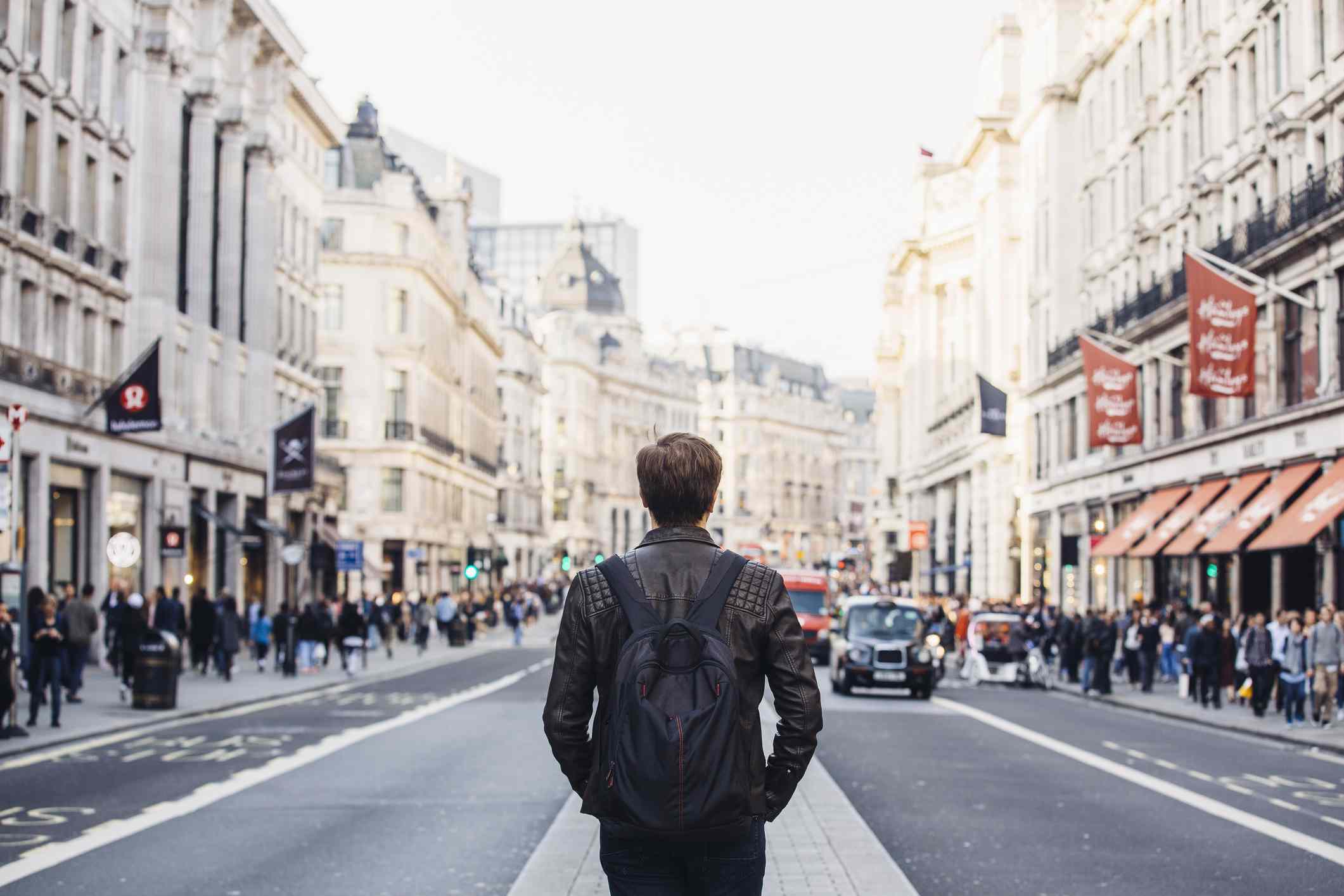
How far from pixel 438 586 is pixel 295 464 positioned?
42.9 m

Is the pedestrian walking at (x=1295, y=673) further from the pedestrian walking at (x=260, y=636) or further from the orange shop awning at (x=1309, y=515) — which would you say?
the pedestrian walking at (x=260, y=636)

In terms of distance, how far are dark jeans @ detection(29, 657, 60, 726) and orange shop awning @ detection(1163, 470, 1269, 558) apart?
25968 millimetres

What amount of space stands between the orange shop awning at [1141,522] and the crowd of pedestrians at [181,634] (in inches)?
751

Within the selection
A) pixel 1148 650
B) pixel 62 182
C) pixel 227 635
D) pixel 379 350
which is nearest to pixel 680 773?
pixel 227 635

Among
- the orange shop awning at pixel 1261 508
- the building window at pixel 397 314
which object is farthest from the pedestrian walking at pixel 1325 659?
the building window at pixel 397 314

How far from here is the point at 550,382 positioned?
15488cm

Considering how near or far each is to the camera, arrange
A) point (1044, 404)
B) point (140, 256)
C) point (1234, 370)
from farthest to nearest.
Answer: point (1044, 404), point (140, 256), point (1234, 370)

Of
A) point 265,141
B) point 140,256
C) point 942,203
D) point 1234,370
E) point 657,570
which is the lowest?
point 657,570

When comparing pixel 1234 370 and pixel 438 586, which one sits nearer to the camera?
pixel 1234 370

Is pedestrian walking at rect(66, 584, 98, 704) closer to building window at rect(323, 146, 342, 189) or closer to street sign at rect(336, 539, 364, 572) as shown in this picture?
street sign at rect(336, 539, 364, 572)

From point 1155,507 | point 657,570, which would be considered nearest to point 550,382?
point 1155,507

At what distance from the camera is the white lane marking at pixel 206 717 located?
19625 millimetres

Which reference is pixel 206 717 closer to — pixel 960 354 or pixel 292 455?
pixel 292 455

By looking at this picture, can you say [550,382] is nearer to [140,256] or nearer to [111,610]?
[140,256]
